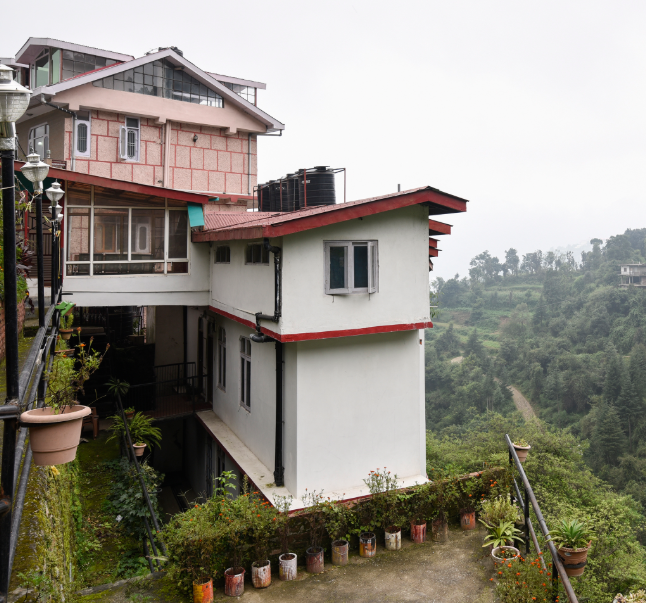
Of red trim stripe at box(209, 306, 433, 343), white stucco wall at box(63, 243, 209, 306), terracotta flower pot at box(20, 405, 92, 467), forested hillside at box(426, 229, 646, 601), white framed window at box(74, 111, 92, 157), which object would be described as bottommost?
forested hillside at box(426, 229, 646, 601)

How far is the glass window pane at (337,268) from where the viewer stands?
954cm

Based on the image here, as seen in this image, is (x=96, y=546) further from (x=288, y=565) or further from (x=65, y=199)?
(x=65, y=199)

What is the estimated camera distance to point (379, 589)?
711cm

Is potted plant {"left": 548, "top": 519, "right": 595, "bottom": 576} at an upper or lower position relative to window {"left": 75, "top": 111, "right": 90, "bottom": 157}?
lower

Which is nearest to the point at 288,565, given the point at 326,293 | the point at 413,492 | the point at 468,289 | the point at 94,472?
the point at 413,492

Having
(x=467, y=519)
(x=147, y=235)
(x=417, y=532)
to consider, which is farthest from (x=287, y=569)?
(x=147, y=235)

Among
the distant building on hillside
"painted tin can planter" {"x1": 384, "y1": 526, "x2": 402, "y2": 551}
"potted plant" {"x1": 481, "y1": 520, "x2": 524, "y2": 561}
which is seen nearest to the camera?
"potted plant" {"x1": 481, "y1": 520, "x2": 524, "y2": 561}

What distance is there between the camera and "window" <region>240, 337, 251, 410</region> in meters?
11.8

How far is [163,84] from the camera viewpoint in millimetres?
20594

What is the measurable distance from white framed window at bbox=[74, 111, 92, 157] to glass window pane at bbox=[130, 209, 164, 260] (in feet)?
27.9

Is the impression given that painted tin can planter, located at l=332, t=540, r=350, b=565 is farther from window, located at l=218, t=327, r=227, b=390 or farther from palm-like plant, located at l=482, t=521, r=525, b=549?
window, located at l=218, t=327, r=227, b=390

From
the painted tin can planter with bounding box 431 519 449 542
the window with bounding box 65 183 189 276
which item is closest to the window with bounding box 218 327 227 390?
the window with bounding box 65 183 189 276

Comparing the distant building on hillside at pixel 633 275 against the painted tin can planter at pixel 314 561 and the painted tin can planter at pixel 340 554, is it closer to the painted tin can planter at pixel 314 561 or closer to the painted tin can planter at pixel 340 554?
the painted tin can planter at pixel 340 554

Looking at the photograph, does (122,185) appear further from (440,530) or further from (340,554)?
(440,530)
